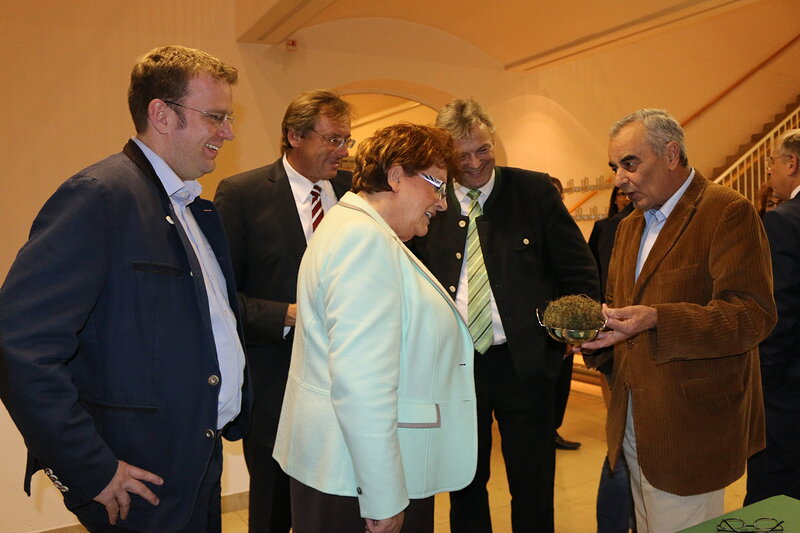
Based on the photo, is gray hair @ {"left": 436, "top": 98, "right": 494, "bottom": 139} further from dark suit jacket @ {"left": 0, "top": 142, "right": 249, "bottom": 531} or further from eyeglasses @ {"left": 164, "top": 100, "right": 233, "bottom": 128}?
dark suit jacket @ {"left": 0, "top": 142, "right": 249, "bottom": 531}

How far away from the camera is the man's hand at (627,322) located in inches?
79.4

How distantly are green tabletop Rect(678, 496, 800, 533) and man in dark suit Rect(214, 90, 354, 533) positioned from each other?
56.9 inches

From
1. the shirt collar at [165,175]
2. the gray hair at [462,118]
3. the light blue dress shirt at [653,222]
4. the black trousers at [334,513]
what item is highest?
the gray hair at [462,118]

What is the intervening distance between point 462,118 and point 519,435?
1.24 meters

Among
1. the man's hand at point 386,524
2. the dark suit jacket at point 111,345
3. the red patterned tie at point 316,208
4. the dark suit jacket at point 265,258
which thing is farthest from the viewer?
the red patterned tie at point 316,208

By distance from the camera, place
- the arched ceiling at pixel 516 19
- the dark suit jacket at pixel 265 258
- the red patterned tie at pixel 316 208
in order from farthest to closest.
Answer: the arched ceiling at pixel 516 19 < the red patterned tie at pixel 316 208 < the dark suit jacket at pixel 265 258

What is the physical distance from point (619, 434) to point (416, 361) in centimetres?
104

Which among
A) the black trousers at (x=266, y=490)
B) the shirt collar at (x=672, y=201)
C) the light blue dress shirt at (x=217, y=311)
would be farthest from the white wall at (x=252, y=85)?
the shirt collar at (x=672, y=201)

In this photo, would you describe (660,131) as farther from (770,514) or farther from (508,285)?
(770,514)

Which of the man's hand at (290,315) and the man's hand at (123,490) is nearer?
the man's hand at (123,490)

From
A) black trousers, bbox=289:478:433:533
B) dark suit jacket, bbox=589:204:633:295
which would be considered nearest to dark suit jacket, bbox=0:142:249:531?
black trousers, bbox=289:478:433:533

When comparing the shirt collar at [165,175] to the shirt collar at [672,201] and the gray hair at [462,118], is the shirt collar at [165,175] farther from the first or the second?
the shirt collar at [672,201]

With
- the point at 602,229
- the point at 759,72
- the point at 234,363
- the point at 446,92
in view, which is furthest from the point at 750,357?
the point at 759,72

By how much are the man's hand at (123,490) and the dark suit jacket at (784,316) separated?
2.61 meters
